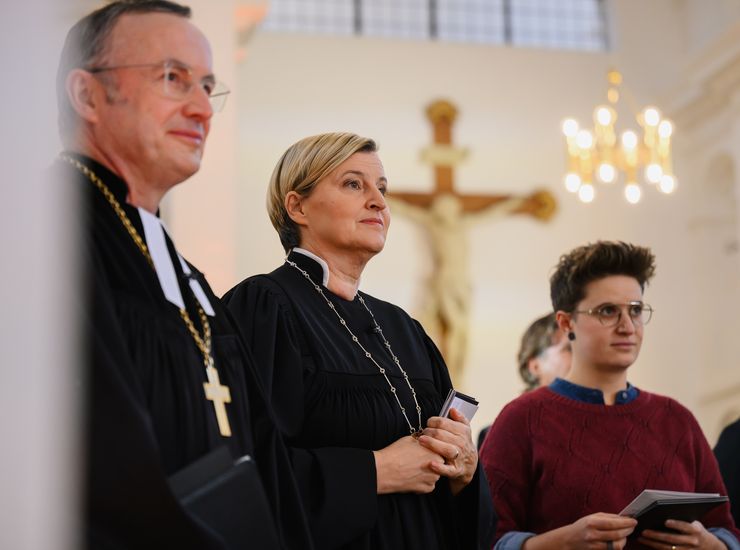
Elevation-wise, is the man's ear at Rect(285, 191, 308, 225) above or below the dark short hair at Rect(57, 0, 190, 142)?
below

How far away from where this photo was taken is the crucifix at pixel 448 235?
44.9 feet

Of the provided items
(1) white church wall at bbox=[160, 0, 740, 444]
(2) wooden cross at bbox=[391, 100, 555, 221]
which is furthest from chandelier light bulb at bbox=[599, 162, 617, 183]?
(1) white church wall at bbox=[160, 0, 740, 444]

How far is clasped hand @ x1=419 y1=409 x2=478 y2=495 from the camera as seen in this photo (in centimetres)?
288

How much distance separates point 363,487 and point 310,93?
1195 centimetres

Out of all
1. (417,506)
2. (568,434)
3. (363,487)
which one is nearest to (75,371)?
(363,487)

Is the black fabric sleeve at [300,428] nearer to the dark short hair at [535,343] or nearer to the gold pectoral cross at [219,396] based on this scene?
the gold pectoral cross at [219,396]

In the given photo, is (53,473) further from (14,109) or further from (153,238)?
(153,238)

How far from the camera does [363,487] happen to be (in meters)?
2.76

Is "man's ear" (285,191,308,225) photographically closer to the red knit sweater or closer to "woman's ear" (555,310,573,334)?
the red knit sweater

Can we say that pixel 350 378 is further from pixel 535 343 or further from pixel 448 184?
pixel 448 184

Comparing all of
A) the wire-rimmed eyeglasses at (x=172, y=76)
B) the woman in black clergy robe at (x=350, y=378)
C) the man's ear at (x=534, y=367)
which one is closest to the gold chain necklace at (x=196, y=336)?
Answer: the wire-rimmed eyeglasses at (x=172, y=76)

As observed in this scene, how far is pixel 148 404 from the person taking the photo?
2.08 m

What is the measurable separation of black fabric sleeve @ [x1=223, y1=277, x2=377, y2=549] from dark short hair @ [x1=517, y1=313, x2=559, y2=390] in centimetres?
254

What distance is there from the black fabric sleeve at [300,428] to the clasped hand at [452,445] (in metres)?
0.18
